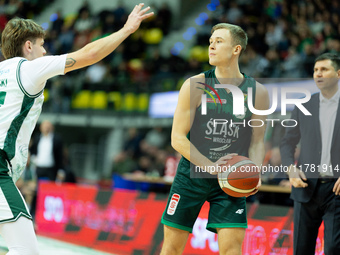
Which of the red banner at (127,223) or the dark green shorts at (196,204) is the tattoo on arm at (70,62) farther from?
the red banner at (127,223)

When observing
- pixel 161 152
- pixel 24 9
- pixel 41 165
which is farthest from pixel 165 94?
pixel 24 9

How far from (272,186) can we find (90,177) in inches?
428

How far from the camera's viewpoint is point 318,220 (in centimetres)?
510

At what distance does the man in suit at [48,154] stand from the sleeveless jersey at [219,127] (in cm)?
713

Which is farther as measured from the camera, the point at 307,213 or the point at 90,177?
the point at 90,177

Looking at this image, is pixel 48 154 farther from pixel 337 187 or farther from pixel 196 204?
pixel 337 187

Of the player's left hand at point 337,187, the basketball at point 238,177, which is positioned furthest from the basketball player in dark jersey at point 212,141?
the player's left hand at point 337,187

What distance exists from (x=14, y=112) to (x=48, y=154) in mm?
7599

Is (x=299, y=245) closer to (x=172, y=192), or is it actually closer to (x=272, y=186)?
(x=172, y=192)

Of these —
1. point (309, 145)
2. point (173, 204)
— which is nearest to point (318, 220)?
point (309, 145)

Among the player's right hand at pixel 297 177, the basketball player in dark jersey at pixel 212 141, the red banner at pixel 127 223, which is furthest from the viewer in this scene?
the red banner at pixel 127 223

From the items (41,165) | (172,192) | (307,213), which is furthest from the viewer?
(41,165)

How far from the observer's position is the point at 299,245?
5117mm

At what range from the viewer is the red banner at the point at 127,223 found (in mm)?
6758
